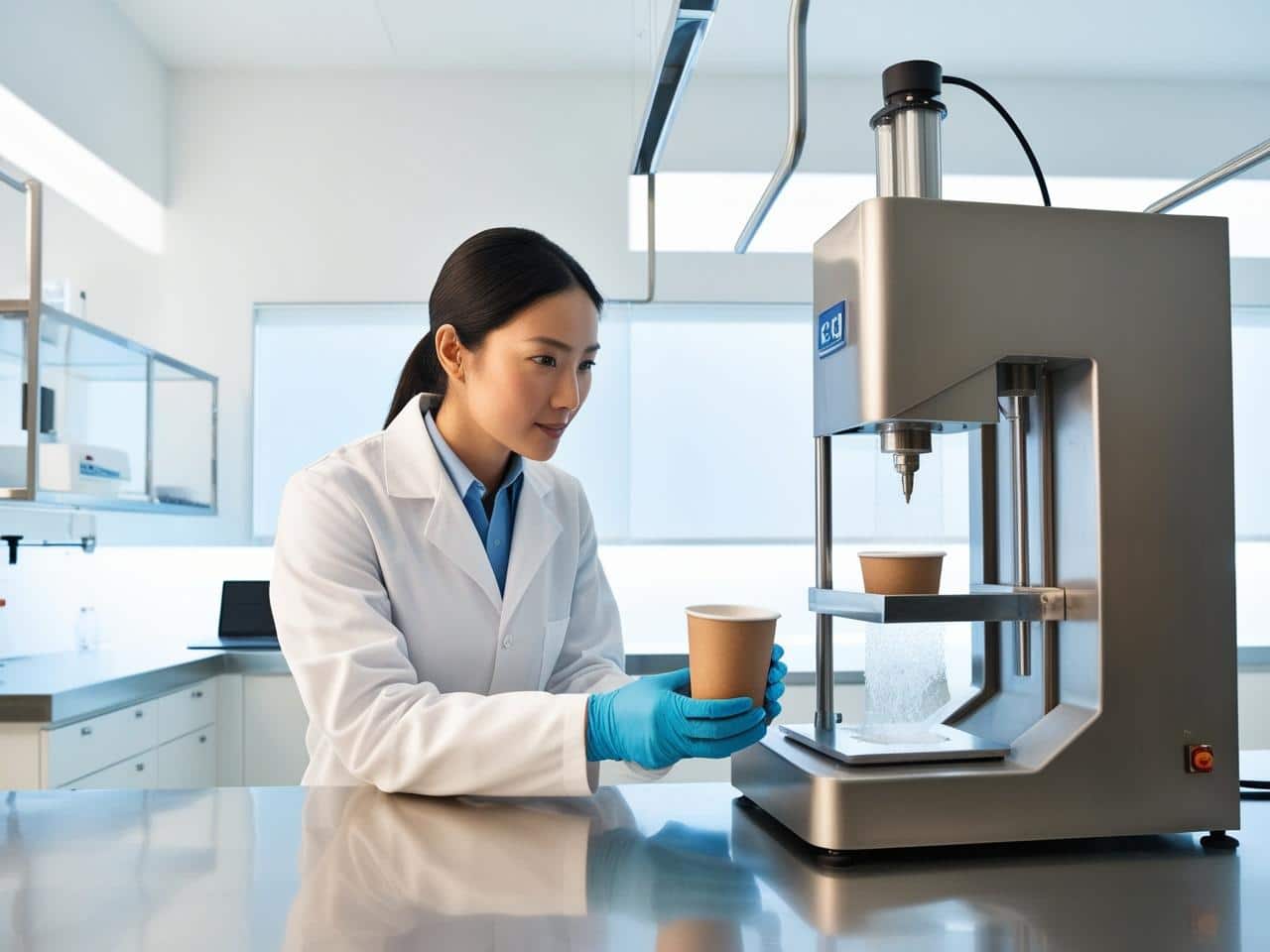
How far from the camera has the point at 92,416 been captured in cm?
322

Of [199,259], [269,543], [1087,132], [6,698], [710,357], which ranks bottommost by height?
[6,698]

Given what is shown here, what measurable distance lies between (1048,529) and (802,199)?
3.35 metres

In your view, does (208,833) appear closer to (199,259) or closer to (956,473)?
(956,473)

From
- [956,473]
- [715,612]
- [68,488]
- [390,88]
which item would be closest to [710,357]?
[390,88]

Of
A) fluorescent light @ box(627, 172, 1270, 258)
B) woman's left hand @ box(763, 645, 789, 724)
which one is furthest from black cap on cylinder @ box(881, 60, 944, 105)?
fluorescent light @ box(627, 172, 1270, 258)

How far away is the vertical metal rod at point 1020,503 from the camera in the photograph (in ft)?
3.19

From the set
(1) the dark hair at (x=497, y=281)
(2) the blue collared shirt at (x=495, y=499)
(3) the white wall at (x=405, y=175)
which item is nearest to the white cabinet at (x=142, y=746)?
(3) the white wall at (x=405, y=175)

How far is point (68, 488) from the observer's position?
8.74 ft

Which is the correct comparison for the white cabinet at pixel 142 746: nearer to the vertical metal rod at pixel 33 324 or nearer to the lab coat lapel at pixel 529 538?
the vertical metal rod at pixel 33 324

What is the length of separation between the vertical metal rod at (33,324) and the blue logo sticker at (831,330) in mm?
2237

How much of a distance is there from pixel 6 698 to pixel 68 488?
60 cm

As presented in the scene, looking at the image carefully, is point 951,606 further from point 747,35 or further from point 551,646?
point 747,35

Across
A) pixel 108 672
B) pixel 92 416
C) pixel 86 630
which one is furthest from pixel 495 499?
pixel 86 630

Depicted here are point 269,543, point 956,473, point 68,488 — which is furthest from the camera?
point 269,543
